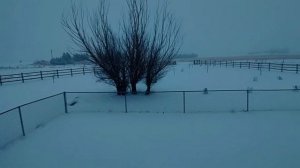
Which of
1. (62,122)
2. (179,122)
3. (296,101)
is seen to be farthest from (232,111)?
(62,122)

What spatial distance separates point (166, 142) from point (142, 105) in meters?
5.77

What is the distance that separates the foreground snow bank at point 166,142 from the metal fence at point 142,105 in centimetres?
73

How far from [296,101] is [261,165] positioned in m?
7.95

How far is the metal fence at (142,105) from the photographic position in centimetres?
1053

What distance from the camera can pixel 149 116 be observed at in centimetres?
1163

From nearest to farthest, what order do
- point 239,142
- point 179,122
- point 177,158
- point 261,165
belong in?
point 261,165 < point 177,158 < point 239,142 < point 179,122

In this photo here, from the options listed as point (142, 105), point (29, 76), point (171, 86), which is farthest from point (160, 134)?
point (29, 76)

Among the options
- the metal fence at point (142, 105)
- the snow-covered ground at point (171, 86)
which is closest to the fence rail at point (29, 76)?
the snow-covered ground at point (171, 86)

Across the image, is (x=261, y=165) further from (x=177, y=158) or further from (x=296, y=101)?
(x=296, y=101)

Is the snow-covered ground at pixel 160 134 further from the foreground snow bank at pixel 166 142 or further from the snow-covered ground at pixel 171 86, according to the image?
the snow-covered ground at pixel 171 86

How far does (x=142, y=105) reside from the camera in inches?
546

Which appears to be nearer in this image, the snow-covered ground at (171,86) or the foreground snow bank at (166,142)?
the foreground snow bank at (166,142)

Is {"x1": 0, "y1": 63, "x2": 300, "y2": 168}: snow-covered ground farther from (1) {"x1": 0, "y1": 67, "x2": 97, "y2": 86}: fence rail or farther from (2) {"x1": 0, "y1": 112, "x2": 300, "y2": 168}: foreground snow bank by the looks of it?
(1) {"x1": 0, "y1": 67, "x2": 97, "y2": 86}: fence rail

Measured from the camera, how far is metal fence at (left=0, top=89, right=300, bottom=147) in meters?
10.5
